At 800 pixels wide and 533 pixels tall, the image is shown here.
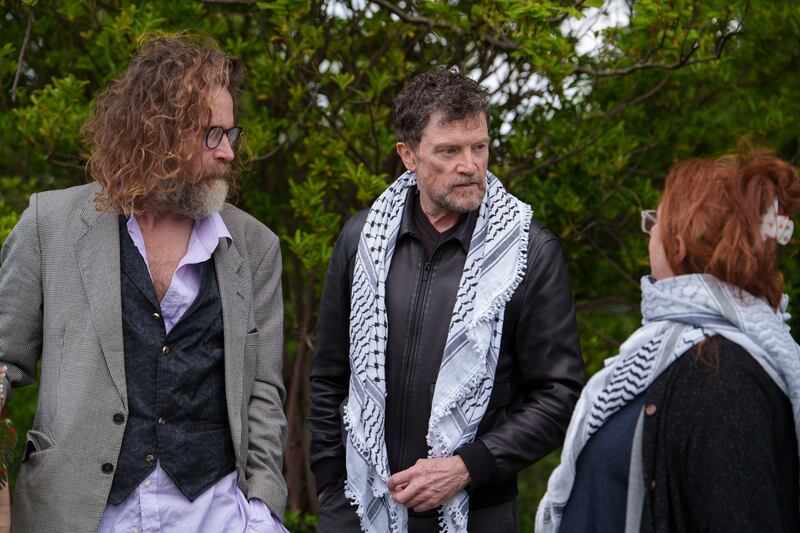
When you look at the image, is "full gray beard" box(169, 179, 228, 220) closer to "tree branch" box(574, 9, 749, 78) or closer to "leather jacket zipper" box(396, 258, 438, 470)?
"leather jacket zipper" box(396, 258, 438, 470)

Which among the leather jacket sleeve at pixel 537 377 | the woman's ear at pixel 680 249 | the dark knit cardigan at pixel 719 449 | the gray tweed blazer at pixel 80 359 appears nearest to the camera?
the dark knit cardigan at pixel 719 449

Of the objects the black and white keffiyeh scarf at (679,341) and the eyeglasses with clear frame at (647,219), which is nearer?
the black and white keffiyeh scarf at (679,341)

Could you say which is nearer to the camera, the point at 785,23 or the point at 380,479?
the point at 380,479

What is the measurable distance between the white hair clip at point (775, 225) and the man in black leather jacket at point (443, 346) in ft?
2.89

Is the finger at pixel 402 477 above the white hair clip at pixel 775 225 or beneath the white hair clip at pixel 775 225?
beneath

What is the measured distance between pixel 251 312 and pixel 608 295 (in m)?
2.55

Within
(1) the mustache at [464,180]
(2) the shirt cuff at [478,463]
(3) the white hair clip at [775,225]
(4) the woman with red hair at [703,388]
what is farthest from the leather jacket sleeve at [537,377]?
(3) the white hair clip at [775,225]

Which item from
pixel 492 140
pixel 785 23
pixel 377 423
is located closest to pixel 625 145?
pixel 492 140

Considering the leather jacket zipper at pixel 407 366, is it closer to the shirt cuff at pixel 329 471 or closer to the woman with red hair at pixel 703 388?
the shirt cuff at pixel 329 471

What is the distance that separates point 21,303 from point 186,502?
724mm

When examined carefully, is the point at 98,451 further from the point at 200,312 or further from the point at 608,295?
the point at 608,295

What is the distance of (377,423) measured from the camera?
3.63 m

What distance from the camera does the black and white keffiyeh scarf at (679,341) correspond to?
108 inches

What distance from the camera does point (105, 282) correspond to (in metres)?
3.33
